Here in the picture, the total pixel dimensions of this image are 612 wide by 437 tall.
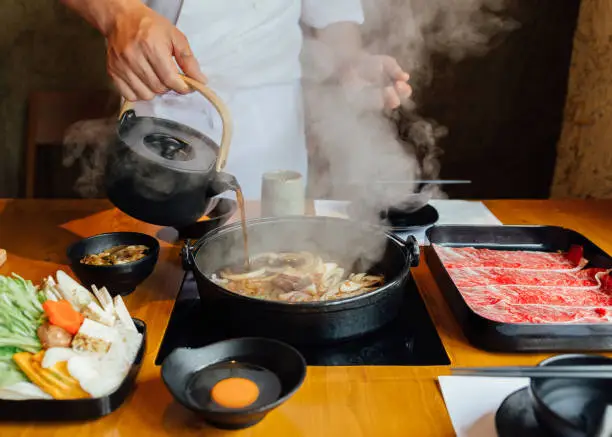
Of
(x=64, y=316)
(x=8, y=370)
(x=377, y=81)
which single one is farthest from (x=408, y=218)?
(x=8, y=370)

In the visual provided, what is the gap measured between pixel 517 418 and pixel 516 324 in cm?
27

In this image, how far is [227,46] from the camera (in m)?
2.42

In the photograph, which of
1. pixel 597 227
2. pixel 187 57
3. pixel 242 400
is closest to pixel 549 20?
pixel 597 227

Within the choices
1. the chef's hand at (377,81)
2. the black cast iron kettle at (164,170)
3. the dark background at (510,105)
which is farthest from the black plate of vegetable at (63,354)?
the dark background at (510,105)

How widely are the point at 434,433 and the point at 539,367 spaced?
0.23 meters

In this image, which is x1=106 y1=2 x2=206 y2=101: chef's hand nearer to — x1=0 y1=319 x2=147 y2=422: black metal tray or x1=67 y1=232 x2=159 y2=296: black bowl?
x1=67 y1=232 x2=159 y2=296: black bowl

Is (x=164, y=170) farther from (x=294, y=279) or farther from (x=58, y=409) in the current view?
(x=58, y=409)

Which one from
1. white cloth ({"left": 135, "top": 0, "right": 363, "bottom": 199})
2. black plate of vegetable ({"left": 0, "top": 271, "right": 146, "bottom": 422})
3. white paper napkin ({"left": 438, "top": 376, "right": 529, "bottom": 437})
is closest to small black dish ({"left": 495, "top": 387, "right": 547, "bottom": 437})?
white paper napkin ({"left": 438, "top": 376, "right": 529, "bottom": 437})

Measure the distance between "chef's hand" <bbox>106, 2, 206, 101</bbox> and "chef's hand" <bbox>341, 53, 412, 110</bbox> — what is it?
762mm

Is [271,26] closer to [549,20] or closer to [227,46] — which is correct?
[227,46]

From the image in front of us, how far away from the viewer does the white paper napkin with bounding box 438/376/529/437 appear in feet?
3.47

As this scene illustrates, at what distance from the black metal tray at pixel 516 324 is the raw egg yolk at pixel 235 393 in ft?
1.72

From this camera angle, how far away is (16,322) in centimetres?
115

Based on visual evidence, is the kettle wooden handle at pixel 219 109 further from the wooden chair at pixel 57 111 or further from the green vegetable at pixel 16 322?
the wooden chair at pixel 57 111
